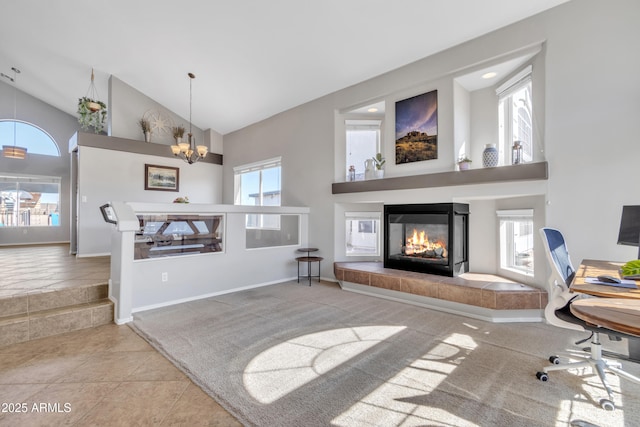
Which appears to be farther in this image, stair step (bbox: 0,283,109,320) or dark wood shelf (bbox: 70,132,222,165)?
dark wood shelf (bbox: 70,132,222,165)

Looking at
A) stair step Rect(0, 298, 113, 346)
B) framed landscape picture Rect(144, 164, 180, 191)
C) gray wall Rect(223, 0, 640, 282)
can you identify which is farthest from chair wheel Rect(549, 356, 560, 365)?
framed landscape picture Rect(144, 164, 180, 191)

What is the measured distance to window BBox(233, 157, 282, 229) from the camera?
22.6ft

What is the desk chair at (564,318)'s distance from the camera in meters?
2.02

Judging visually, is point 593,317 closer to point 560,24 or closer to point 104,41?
point 560,24

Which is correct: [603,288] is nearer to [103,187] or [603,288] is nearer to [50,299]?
[50,299]

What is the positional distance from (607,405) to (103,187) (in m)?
8.29

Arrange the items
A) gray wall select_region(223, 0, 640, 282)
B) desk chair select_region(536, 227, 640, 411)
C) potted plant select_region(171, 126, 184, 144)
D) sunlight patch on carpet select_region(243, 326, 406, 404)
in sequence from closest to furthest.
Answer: desk chair select_region(536, 227, 640, 411), sunlight patch on carpet select_region(243, 326, 406, 404), gray wall select_region(223, 0, 640, 282), potted plant select_region(171, 126, 184, 144)

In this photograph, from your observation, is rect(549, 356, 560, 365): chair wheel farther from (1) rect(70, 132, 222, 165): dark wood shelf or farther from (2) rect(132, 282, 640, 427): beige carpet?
(1) rect(70, 132, 222, 165): dark wood shelf

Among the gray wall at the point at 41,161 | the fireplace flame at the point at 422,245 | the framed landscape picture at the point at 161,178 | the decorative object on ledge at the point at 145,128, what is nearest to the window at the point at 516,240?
the fireplace flame at the point at 422,245

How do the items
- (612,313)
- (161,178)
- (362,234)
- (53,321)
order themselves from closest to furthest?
(612,313) → (53,321) → (362,234) → (161,178)

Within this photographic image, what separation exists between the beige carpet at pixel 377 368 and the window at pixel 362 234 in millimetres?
1804

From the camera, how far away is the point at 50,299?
328cm

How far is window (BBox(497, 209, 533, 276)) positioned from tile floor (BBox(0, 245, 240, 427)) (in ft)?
13.5

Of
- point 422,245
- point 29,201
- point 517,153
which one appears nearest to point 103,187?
point 29,201
